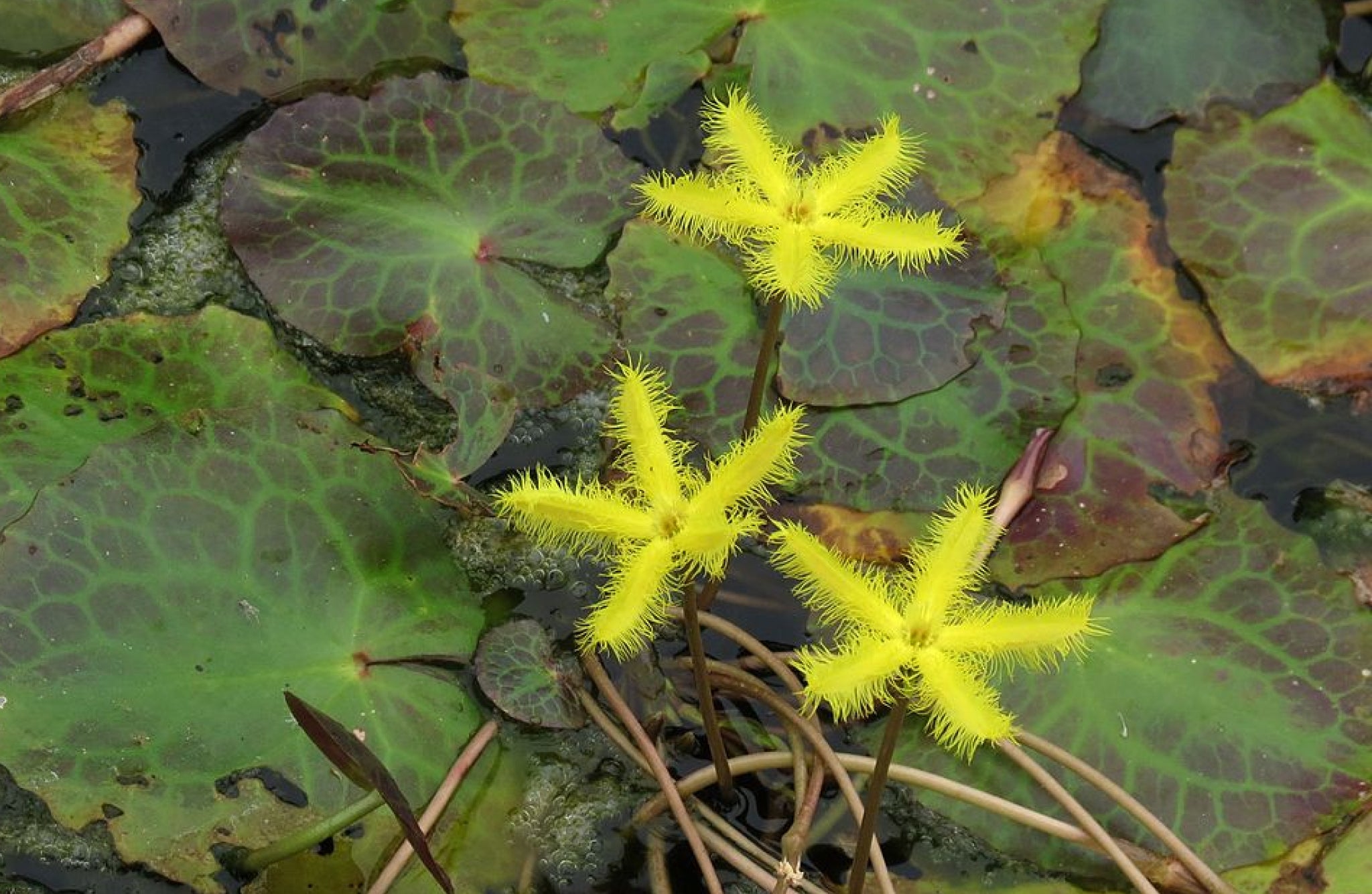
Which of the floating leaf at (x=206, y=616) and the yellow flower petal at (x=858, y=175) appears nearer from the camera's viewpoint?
the yellow flower petal at (x=858, y=175)

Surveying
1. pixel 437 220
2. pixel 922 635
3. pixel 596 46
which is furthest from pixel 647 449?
pixel 596 46

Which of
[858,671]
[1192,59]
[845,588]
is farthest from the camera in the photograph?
[1192,59]

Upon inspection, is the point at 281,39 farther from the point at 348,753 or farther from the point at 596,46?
the point at 348,753

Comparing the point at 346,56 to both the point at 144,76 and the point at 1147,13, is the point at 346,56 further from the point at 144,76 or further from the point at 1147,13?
the point at 1147,13

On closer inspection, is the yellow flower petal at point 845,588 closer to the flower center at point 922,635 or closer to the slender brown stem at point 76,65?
the flower center at point 922,635

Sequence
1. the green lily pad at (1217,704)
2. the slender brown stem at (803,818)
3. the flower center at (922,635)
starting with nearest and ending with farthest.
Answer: the flower center at (922,635) < the slender brown stem at (803,818) < the green lily pad at (1217,704)

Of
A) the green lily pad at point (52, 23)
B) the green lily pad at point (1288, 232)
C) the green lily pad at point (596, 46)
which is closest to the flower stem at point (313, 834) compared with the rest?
the green lily pad at point (596, 46)
